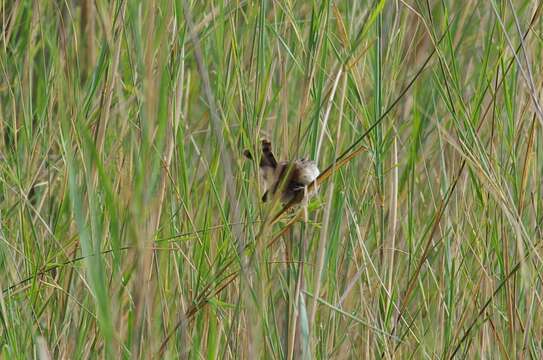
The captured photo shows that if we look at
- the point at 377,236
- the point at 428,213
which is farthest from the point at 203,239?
the point at 428,213

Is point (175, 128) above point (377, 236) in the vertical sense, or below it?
above

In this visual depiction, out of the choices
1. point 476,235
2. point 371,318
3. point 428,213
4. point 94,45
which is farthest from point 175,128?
point 94,45

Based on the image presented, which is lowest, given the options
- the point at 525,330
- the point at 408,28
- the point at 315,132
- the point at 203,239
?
the point at 525,330

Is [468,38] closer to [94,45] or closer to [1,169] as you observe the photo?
[94,45]

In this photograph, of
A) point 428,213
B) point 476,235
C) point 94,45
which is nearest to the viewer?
point 476,235

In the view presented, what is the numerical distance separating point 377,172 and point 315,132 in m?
0.12

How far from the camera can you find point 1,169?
1363mm

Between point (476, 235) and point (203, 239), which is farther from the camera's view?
point (476, 235)

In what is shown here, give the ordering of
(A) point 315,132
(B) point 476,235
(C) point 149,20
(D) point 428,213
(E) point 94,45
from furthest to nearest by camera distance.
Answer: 1. (E) point 94,45
2. (D) point 428,213
3. (B) point 476,235
4. (A) point 315,132
5. (C) point 149,20

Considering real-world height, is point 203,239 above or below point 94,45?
below

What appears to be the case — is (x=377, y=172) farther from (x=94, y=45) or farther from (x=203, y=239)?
(x=94, y=45)

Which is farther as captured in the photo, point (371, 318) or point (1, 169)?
point (1, 169)

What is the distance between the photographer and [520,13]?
163cm

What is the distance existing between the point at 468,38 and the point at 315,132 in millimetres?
960
